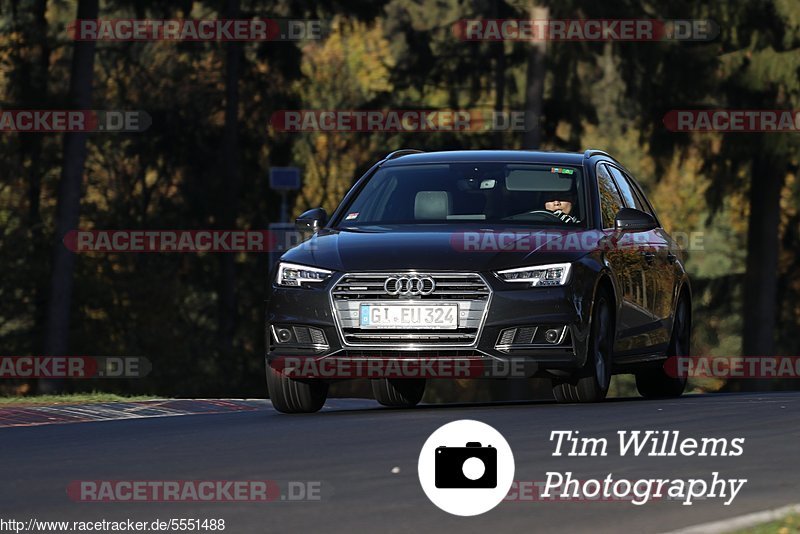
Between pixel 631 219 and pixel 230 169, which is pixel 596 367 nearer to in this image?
pixel 631 219

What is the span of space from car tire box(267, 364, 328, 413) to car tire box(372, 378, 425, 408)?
6.72 ft

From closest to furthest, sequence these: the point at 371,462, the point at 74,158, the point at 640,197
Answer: the point at 371,462, the point at 640,197, the point at 74,158

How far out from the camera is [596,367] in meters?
13.9

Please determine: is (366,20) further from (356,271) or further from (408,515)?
A: (408,515)

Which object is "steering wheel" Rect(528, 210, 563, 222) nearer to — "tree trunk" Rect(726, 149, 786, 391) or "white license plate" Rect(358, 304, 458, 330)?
"white license plate" Rect(358, 304, 458, 330)

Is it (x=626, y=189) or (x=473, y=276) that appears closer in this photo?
(x=473, y=276)

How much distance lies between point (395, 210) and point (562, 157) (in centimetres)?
151

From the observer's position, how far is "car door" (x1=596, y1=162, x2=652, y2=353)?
14672 mm

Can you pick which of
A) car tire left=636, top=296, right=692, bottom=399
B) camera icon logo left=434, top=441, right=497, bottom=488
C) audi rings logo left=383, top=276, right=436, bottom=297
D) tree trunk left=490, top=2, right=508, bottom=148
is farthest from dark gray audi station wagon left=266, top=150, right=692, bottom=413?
tree trunk left=490, top=2, right=508, bottom=148

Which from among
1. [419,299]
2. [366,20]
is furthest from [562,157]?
[366,20]

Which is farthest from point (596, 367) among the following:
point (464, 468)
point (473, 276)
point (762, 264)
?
point (762, 264)

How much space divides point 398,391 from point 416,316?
3.39 metres

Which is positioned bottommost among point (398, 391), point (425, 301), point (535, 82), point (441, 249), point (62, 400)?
point (62, 400)

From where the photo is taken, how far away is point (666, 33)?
38.0 meters
